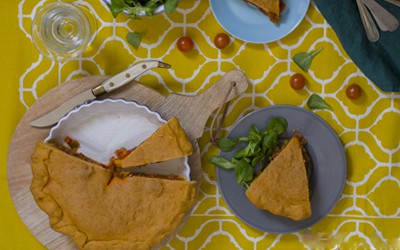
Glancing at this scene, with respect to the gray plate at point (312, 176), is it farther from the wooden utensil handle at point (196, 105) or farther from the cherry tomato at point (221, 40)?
the cherry tomato at point (221, 40)

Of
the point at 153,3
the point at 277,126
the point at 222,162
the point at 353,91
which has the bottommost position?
the point at 222,162

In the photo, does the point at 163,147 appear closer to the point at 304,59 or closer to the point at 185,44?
the point at 185,44

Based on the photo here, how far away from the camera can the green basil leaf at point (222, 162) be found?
1664mm

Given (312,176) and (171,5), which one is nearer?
(171,5)

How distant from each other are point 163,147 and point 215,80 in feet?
0.91

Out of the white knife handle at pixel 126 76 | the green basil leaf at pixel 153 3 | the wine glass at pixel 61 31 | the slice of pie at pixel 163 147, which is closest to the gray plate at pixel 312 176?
the slice of pie at pixel 163 147

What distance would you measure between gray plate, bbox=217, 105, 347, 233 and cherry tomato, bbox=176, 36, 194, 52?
0.83ft

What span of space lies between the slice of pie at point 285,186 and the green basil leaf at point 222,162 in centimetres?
8

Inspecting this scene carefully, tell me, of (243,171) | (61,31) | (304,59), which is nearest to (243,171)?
(243,171)

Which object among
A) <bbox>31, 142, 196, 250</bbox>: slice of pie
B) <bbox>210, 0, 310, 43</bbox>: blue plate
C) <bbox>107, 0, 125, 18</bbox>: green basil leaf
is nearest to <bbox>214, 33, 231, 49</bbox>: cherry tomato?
<bbox>210, 0, 310, 43</bbox>: blue plate

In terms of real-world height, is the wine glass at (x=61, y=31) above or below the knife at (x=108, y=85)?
above

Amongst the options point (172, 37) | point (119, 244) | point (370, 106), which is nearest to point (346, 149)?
point (370, 106)

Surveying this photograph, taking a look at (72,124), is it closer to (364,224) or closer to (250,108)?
(250,108)

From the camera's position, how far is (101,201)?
1572mm
